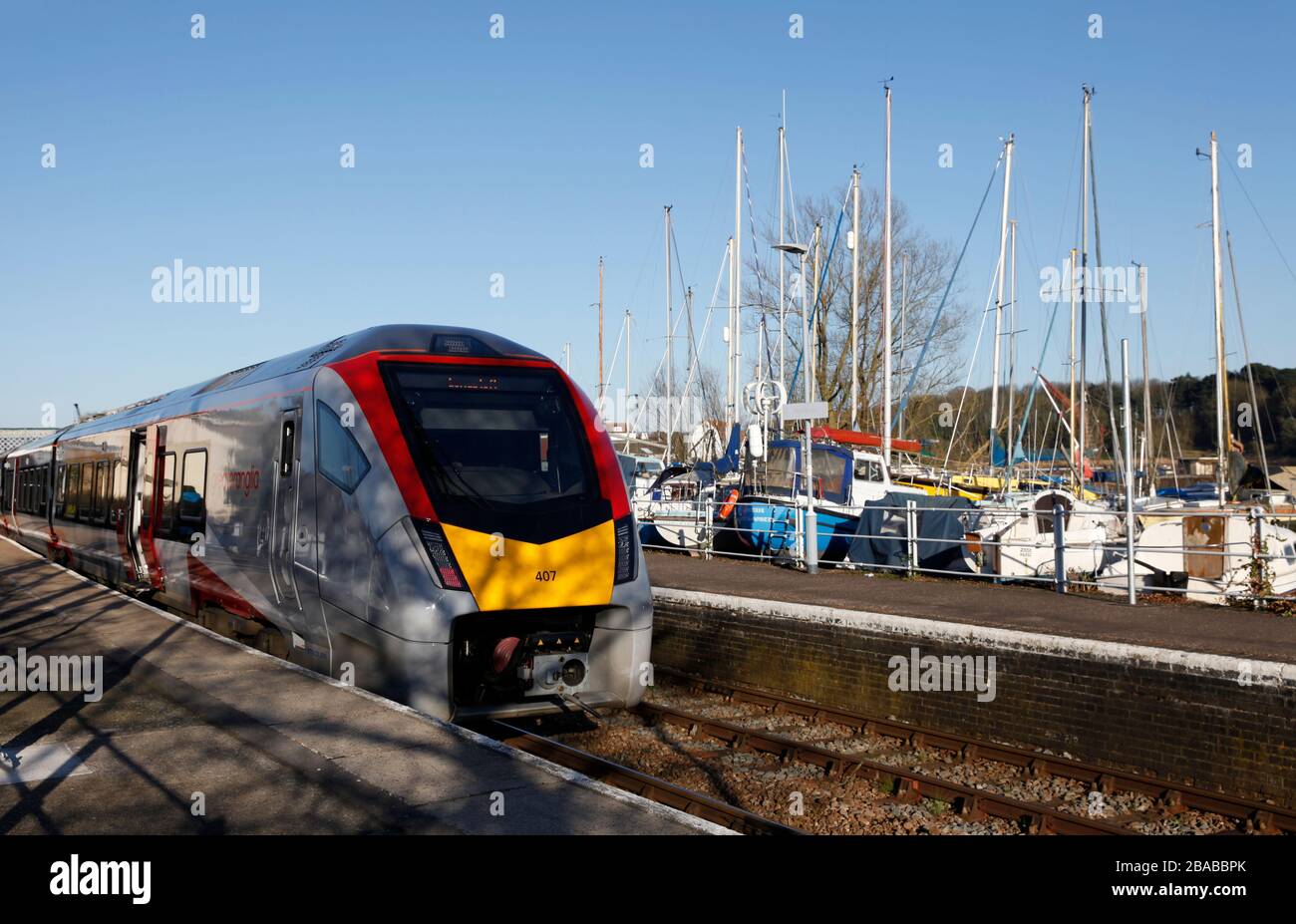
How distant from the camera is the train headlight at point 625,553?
909 centimetres

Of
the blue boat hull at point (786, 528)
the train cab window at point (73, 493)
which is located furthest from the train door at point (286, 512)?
the train cab window at point (73, 493)

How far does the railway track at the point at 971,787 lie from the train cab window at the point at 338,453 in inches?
154

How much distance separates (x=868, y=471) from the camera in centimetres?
2459

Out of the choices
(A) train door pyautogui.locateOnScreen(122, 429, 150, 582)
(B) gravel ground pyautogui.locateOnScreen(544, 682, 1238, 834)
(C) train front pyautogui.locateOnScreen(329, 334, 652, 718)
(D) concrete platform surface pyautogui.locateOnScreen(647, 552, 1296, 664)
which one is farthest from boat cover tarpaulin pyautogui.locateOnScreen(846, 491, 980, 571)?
(A) train door pyautogui.locateOnScreen(122, 429, 150, 582)

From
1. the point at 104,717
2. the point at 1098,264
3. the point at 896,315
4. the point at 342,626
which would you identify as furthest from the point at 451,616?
the point at 896,315

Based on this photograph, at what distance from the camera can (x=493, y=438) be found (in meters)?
9.16

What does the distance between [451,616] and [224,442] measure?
4.92m

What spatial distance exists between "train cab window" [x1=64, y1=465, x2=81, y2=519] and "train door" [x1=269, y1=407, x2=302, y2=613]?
11.8 m

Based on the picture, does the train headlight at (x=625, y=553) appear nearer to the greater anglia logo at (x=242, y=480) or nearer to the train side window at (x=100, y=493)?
the greater anglia logo at (x=242, y=480)
